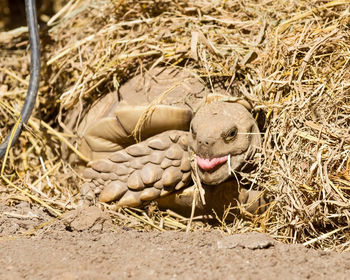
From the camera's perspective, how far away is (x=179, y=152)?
2.57m

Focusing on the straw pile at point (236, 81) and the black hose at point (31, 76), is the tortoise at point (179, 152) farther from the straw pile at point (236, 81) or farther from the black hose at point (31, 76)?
the black hose at point (31, 76)

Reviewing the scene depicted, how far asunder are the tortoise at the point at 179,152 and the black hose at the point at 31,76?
0.38 metres

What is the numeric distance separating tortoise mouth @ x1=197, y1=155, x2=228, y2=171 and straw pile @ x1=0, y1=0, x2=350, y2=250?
213mm

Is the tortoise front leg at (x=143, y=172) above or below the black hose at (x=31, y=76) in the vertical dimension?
below

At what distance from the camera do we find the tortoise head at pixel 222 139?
2369 millimetres

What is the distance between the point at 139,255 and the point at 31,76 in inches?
59.4

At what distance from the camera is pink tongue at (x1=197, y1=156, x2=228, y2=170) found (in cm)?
237

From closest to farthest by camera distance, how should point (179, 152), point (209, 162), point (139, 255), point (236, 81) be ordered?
point (139, 255) < point (209, 162) < point (179, 152) < point (236, 81)

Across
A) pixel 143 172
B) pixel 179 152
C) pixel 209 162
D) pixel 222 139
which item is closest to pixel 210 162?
pixel 209 162

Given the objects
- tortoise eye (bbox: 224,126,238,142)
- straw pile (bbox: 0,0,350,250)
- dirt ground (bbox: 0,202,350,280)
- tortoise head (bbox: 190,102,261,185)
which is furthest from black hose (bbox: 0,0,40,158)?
tortoise eye (bbox: 224,126,238,142)

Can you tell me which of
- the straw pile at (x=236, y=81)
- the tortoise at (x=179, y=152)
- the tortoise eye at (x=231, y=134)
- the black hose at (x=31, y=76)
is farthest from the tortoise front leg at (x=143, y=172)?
the black hose at (x=31, y=76)

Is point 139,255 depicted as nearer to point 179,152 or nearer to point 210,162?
point 210,162

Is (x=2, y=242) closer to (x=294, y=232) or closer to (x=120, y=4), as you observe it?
(x=294, y=232)

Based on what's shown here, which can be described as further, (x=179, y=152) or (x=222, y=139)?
(x=179, y=152)
